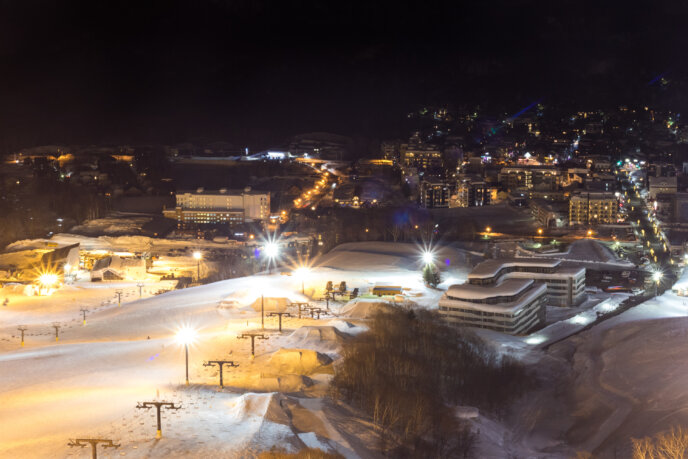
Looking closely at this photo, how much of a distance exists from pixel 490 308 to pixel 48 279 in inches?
384

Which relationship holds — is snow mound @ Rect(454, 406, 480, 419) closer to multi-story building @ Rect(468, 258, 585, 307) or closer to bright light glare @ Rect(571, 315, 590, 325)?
bright light glare @ Rect(571, 315, 590, 325)

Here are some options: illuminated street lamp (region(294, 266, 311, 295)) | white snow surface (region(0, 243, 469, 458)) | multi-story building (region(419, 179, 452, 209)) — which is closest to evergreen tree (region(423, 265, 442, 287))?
white snow surface (region(0, 243, 469, 458))

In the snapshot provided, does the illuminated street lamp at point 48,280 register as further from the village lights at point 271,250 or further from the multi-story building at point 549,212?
the multi-story building at point 549,212

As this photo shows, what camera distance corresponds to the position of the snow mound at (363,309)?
1266 centimetres

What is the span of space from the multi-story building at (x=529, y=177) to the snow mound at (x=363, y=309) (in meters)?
20.8

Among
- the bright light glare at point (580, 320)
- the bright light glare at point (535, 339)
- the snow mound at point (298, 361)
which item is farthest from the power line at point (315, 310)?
the bright light glare at point (580, 320)

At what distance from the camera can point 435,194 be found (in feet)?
101

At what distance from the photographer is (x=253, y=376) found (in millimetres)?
8547

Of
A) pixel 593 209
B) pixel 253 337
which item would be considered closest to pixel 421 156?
pixel 593 209

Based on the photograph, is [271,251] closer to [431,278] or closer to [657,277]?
[431,278]

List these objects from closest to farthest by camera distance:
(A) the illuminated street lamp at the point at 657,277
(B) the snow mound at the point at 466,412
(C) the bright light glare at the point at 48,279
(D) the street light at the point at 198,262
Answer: (B) the snow mound at the point at 466,412
(C) the bright light glare at the point at 48,279
(A) the illuminated street lamp at the point at 657,277
(D) the street light at the point at 198,262

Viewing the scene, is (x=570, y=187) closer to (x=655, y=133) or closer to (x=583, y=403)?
(x=655, y=133)

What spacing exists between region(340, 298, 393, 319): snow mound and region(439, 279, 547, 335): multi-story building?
1456 millimetres

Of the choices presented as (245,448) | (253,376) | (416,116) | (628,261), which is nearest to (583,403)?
(253,376)
